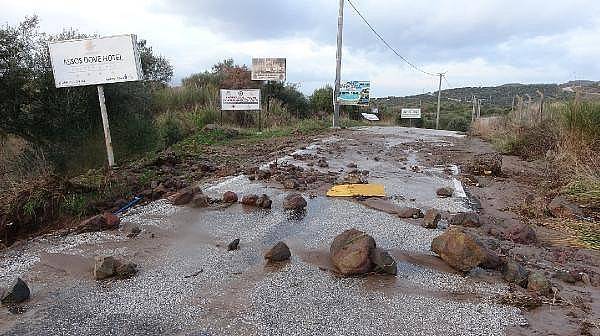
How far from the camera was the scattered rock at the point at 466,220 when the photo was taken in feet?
15.5

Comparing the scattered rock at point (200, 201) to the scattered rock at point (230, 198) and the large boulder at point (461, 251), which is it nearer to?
the scattered rock at point (230, 198)

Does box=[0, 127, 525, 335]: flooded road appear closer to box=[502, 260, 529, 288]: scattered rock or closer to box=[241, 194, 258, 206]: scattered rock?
box=[502, 260, 529, 288]: scattered rock

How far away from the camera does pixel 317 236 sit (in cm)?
438

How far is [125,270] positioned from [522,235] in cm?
343

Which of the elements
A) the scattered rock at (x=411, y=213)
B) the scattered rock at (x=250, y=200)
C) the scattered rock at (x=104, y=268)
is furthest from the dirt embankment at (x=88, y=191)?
the scattered rock at (x=411, y=213)

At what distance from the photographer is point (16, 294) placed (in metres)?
3.01

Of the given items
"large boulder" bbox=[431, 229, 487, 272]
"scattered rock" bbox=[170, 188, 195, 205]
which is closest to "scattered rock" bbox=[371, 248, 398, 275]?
"large boulder" bbox=[431, 229, 487, 272]

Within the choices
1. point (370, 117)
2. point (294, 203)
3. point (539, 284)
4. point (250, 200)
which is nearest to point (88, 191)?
point (250, 200)

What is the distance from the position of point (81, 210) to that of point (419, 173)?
5.29m

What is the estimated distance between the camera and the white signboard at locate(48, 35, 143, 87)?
25.1 feet

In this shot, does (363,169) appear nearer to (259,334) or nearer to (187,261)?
(187,261)

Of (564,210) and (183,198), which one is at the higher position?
(183,198)

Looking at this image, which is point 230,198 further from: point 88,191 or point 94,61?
point 94,61

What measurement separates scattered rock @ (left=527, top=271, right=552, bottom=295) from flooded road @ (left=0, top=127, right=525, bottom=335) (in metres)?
0.18
